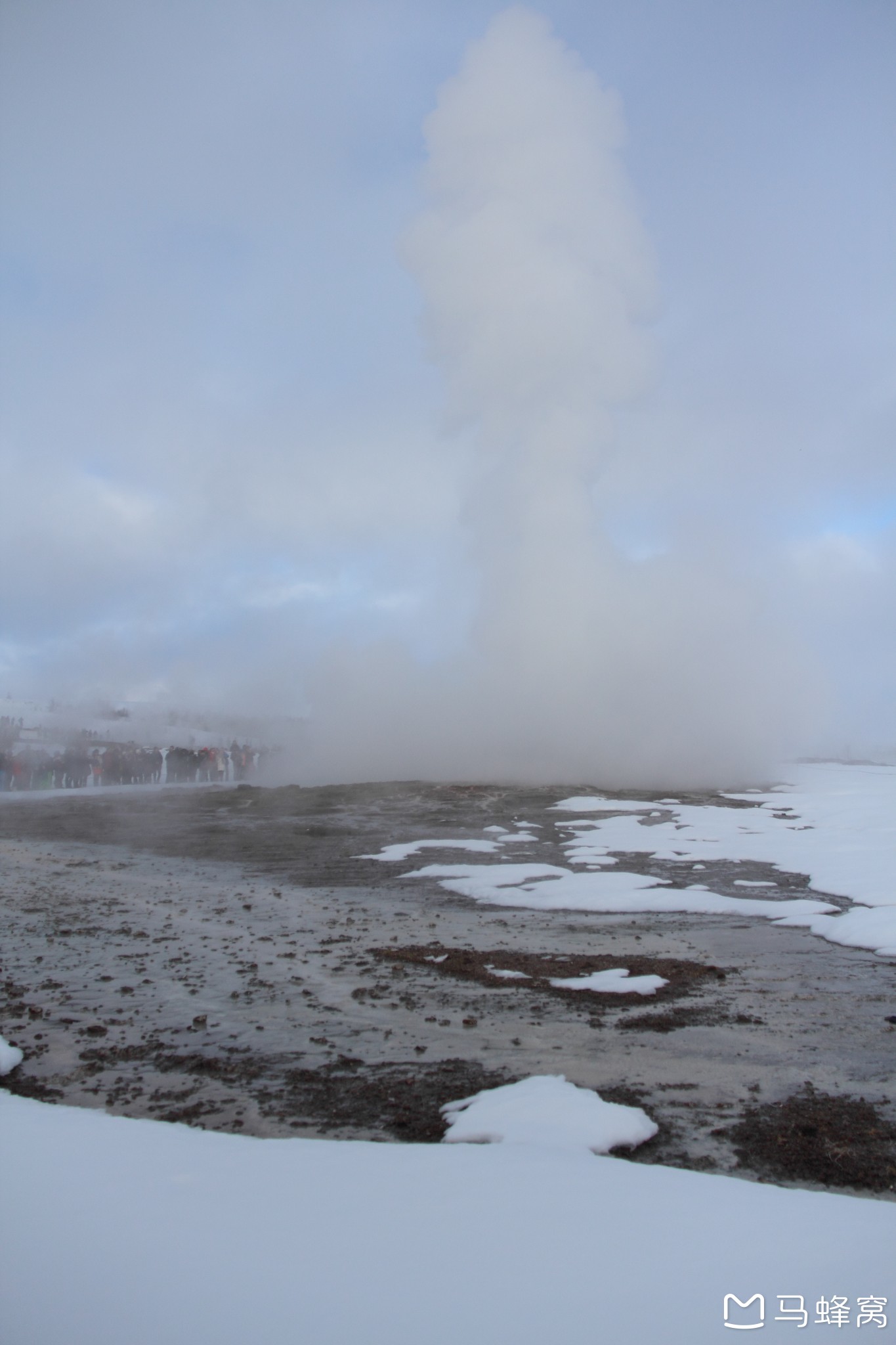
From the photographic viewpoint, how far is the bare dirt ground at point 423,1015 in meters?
4.31

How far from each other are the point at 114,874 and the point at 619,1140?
11.8 metres

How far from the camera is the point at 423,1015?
6113mm

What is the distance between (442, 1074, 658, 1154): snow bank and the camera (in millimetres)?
3891

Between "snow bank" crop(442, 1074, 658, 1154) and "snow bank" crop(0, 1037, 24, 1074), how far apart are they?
2896 mm

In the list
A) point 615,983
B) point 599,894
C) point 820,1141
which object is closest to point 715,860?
point 599,894

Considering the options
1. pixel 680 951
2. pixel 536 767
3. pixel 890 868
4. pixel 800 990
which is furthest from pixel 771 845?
pixel 536 767

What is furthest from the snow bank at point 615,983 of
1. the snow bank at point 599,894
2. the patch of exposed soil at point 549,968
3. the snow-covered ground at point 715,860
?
the snow bank at point 599,894

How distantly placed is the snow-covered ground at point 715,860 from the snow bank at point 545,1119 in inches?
209

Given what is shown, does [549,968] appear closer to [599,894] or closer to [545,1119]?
[545,1119]

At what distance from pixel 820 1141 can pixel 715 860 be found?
10784mm

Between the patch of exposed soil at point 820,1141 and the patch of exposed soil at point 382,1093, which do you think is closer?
the patch of exposed soil at point 820,1141

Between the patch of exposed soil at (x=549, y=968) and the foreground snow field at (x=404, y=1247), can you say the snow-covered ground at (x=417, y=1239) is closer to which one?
the foreground snow field at (x=404, y=1247)

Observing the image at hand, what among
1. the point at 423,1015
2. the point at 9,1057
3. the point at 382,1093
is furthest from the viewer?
the point at 423,1015

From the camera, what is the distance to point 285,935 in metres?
8.98
